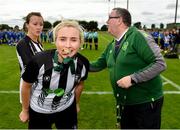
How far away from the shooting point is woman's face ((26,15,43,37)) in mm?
5809

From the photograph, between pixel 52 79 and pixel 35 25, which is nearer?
pixel 52 79

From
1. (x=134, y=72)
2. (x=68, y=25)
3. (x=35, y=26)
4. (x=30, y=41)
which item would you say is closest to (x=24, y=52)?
(x=30, y=41)

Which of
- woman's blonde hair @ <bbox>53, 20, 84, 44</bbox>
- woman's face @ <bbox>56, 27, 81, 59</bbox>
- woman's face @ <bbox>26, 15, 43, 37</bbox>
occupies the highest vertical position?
woman's blonde hair @ <bbox>53, 20, 84, 44</bbox>

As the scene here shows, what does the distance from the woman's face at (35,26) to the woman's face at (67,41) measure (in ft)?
7.93

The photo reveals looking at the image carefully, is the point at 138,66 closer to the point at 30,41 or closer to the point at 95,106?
the point at 30,41

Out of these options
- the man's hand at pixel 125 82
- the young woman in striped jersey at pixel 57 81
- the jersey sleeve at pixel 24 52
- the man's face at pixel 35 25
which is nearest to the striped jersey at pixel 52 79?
the young woman in striped jersey at pixel 57 81

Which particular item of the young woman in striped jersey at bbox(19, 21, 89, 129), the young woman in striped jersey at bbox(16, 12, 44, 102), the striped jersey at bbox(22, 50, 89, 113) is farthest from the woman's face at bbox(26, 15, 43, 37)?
the striped jersey at bbox(22, 50, 89, 113)

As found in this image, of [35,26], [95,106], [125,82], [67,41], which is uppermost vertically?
[67,41]

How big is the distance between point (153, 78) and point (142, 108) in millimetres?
389

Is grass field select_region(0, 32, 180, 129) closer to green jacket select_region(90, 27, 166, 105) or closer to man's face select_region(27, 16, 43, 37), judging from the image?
man's face select_region(27, 16, 43, 37)

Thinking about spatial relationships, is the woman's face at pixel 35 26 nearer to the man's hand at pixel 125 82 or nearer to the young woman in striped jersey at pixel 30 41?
the young woman in striped jersey at pixel 30 41

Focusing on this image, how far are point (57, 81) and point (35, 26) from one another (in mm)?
2433

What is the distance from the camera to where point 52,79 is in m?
3.62

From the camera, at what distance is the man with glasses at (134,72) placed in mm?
4250
